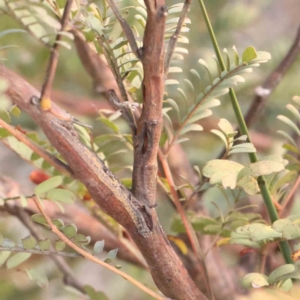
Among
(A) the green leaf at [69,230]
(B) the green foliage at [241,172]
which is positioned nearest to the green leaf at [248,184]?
(B) the green foliage at [241,172]

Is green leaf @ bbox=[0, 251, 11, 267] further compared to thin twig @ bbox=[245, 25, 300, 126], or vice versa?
thin twig @ bbox=[245, 25, 300, 126]

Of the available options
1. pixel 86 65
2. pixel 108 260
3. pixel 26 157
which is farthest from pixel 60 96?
pixel 108 260

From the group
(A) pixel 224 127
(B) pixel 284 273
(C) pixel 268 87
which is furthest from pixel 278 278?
(C) pixel 268 87

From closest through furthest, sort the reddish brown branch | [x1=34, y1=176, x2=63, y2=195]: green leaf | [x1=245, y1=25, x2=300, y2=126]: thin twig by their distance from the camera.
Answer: the reddish brown branch < [x1=34, y1=176, x2=63, y2=195]: green leaf < [x1=245, y1=25, x2=300, y2=126]: thin twig

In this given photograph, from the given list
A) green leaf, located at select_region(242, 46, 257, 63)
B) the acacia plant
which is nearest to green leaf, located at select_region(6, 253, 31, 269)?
the acacia plant

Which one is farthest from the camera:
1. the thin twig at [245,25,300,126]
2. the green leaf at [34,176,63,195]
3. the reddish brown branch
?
the thin twig at [245,25,300,126]

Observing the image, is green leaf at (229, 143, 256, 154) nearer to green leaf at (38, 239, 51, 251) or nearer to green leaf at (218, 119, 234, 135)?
green leaf at (218, 119, 234, 135)

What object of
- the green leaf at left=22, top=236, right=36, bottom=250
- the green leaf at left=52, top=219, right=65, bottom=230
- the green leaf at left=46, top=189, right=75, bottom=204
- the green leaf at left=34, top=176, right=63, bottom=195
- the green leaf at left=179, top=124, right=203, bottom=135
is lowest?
the green leaf at left=22, top=236, right=36, bottom=250
